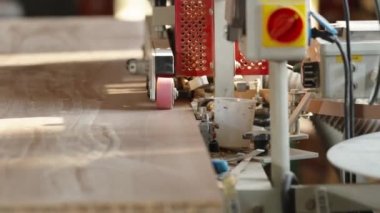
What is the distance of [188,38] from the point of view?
142cm

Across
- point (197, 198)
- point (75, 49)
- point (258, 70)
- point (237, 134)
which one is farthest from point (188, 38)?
point (75, 49)

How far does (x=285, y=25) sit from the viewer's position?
95 centimetres

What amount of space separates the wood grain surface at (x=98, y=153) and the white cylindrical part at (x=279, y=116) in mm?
91

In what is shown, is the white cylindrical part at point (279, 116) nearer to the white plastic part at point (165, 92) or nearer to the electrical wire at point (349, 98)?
the electrical wire at point (349, 98)

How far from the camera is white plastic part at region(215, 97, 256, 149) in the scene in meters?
1.22

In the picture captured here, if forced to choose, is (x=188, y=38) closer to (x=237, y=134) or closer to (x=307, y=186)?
(x=237, y=134)

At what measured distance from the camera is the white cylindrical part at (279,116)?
96 centimetres

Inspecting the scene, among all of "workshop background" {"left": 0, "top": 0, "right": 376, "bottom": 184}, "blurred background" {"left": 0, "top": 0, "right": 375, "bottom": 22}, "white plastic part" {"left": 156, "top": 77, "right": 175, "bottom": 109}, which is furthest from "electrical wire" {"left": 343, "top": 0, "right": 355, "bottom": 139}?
"blurred background" {"left": 0, "top": 0, "right": 375, "bottom": 22}

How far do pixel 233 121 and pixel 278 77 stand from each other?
0.92 feet

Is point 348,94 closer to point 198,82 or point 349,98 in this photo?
point 349,98

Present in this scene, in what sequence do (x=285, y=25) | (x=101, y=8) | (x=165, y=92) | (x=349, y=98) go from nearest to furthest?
1. (x=285, y=25)
2. (x=349, y=98)
3. (x=165, y=92)
4. (x=101, y=8)

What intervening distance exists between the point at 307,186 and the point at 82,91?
0.76 meters

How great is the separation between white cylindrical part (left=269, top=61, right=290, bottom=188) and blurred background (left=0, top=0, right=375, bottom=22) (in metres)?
2.65

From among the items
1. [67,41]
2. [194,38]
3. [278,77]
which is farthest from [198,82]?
[67,41]
